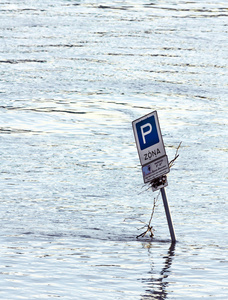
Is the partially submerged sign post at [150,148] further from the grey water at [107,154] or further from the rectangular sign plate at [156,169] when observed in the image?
the grey water at [107,154]

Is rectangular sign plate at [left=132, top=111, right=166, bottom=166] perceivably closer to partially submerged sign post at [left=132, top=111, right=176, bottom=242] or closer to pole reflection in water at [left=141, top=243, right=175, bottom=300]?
partially submerged sign post at [left=132, top=111, right=176, bottom=242]

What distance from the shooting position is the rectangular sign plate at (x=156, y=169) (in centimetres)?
787

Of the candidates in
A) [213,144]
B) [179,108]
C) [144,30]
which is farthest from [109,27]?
[213,144]

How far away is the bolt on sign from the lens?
7.81 metres

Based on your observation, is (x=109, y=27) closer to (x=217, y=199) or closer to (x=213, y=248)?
(x=217, y=199)

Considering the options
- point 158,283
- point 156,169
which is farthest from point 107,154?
point 158,283

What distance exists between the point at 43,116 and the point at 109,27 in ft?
30.2

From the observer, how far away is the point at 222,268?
295 inches

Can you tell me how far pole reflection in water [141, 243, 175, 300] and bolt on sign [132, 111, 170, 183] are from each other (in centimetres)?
82

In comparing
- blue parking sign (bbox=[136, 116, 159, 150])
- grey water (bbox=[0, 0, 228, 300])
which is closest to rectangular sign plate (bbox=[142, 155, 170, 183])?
blue parking sign (bbox=[136, 116, 159, 150])

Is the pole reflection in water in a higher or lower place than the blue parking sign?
lower

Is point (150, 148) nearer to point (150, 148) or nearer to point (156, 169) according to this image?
point (150, 148)

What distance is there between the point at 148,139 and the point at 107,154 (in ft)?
14.0

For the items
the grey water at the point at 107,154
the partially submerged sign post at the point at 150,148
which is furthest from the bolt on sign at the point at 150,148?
the grey water at the point at 107,154
